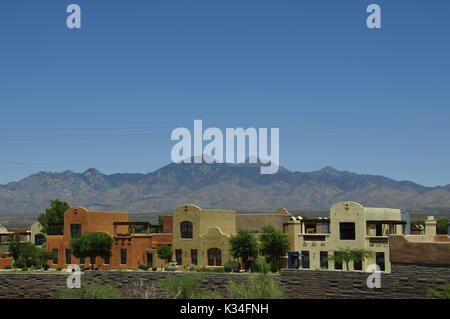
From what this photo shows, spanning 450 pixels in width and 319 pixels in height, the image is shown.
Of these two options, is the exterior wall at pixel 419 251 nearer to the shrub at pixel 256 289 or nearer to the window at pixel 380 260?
the shrub at pixel 256 289

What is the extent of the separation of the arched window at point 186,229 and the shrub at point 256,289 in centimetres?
1627

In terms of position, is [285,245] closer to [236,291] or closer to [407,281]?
[236,291]

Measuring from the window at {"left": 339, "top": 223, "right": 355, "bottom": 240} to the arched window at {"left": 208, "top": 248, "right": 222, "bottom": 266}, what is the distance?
41.8ft

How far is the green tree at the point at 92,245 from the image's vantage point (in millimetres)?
73250

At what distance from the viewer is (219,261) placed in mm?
71250

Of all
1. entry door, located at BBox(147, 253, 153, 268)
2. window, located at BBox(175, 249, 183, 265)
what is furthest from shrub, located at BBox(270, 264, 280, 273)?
entry door, located at BBox(147, 253, 153, 268)

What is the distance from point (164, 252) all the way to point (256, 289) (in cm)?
2292

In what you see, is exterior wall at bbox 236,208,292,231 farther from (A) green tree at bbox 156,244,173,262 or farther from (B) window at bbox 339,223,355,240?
(B) window at bbox 339,223,355,240

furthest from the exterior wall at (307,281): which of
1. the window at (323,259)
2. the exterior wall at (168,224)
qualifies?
the exterior wall at (168,224)

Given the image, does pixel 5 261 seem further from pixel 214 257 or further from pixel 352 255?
pixel 352 255

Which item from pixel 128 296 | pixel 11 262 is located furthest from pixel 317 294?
pixel 11 262

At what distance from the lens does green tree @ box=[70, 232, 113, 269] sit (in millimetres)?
73250

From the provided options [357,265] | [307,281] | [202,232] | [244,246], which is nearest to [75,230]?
[202,232]
